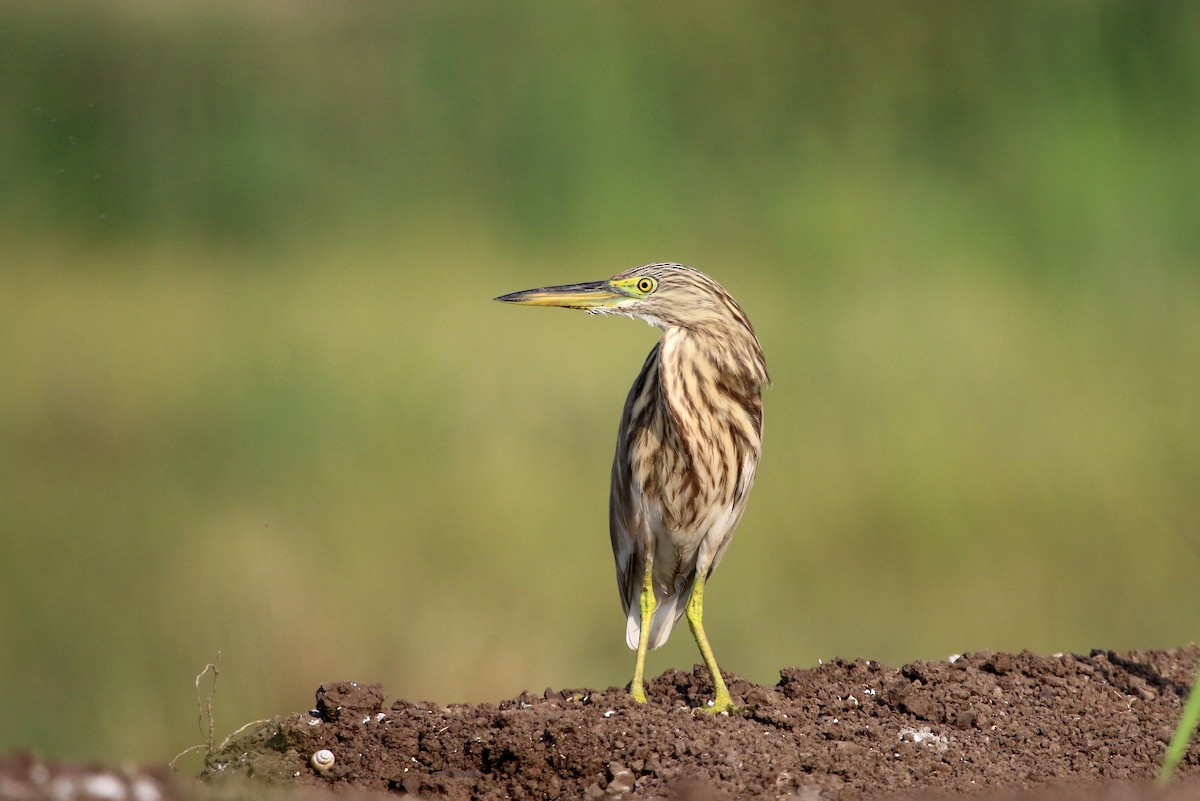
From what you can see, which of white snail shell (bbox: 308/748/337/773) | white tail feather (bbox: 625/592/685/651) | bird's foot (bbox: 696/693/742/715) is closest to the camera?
white snail shell (bbox: 308/748/337/773)

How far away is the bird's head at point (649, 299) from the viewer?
470 cm

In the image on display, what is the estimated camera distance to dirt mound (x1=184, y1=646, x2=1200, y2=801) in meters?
3.68

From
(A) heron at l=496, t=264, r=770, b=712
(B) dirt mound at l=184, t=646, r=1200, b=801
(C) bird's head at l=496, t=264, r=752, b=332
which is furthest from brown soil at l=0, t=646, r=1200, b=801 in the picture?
(C) bird's head at l=496, t=264, r=752, b=332

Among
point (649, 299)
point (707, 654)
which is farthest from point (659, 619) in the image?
point (649, 299)

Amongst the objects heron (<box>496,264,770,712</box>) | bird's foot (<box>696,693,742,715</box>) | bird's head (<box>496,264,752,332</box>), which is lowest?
bird's foot (<box>696,693,742,715</box>)

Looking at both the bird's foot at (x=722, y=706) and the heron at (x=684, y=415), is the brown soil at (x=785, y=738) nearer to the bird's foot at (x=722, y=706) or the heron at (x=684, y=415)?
the bird's foot at (x=722, y=706)

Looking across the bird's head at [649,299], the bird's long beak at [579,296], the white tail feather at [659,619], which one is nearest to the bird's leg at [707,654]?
the white tail feather at [659,619]

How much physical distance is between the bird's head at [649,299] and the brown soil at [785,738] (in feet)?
A: 3.81

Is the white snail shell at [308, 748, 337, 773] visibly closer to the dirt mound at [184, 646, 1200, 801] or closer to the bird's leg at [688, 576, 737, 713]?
the dirt mound at [184, 646, 1200, 801]

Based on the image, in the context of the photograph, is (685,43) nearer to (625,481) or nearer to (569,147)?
(569,147)

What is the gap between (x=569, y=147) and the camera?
34.9 ft

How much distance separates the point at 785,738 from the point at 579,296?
155 centimetres

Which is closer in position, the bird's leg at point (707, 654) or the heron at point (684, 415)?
the bird's leg at point (707, 654)

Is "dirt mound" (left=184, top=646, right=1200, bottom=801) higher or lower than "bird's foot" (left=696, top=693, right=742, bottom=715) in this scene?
higher
